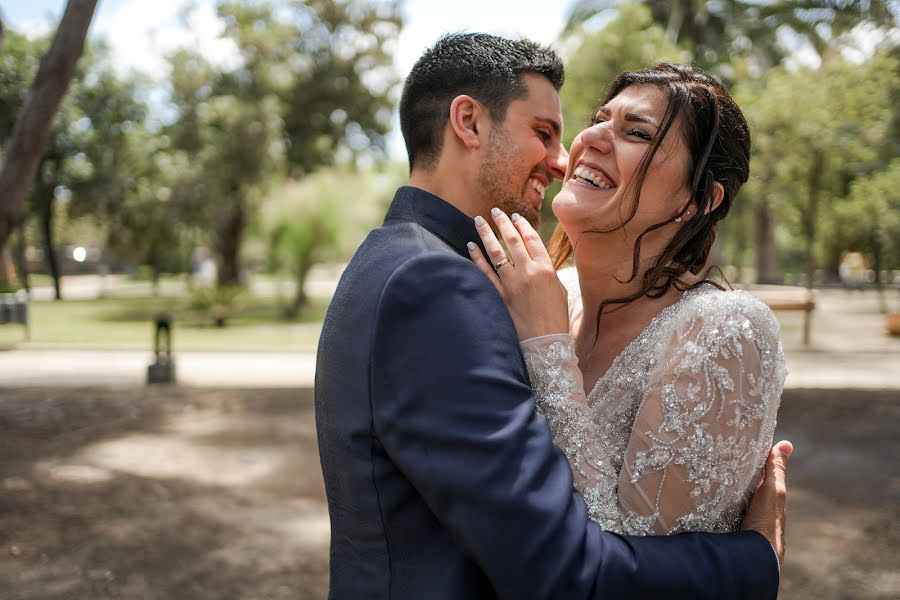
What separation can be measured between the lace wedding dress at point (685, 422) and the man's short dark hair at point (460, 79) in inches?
23.6

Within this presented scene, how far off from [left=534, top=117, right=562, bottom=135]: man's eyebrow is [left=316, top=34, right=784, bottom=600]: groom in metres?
0.09

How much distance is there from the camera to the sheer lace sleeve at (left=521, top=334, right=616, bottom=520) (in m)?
1.93

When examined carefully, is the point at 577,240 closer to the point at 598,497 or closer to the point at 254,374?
the point at 598,497

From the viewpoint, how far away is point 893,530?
19.4ft

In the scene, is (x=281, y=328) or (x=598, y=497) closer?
(x=598, y=497)

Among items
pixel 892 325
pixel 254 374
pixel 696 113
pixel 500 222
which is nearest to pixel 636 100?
pixel 696 113

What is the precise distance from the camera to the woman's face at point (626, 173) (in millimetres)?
2242

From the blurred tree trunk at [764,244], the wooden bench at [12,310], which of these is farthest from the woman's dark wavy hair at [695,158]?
the blurred tree trunk at [764,244]

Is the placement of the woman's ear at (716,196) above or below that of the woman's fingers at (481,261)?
above

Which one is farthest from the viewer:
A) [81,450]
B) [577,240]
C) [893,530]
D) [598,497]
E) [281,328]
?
[281,328]

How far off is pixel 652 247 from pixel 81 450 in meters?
7.18

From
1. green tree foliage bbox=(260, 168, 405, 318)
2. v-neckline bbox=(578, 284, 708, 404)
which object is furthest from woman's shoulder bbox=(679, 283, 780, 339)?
green tree foliage bbox=(260, 168, 405, 318)

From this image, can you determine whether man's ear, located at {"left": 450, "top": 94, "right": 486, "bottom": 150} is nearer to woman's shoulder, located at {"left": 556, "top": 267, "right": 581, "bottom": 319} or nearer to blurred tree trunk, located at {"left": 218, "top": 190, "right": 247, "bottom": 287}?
woman's shoulder, located at {"left": 556, "top": 267, "right": 581, "bottom": 319}

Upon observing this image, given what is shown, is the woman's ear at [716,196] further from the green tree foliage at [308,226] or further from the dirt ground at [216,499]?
the green tree foliage at [308,226]
